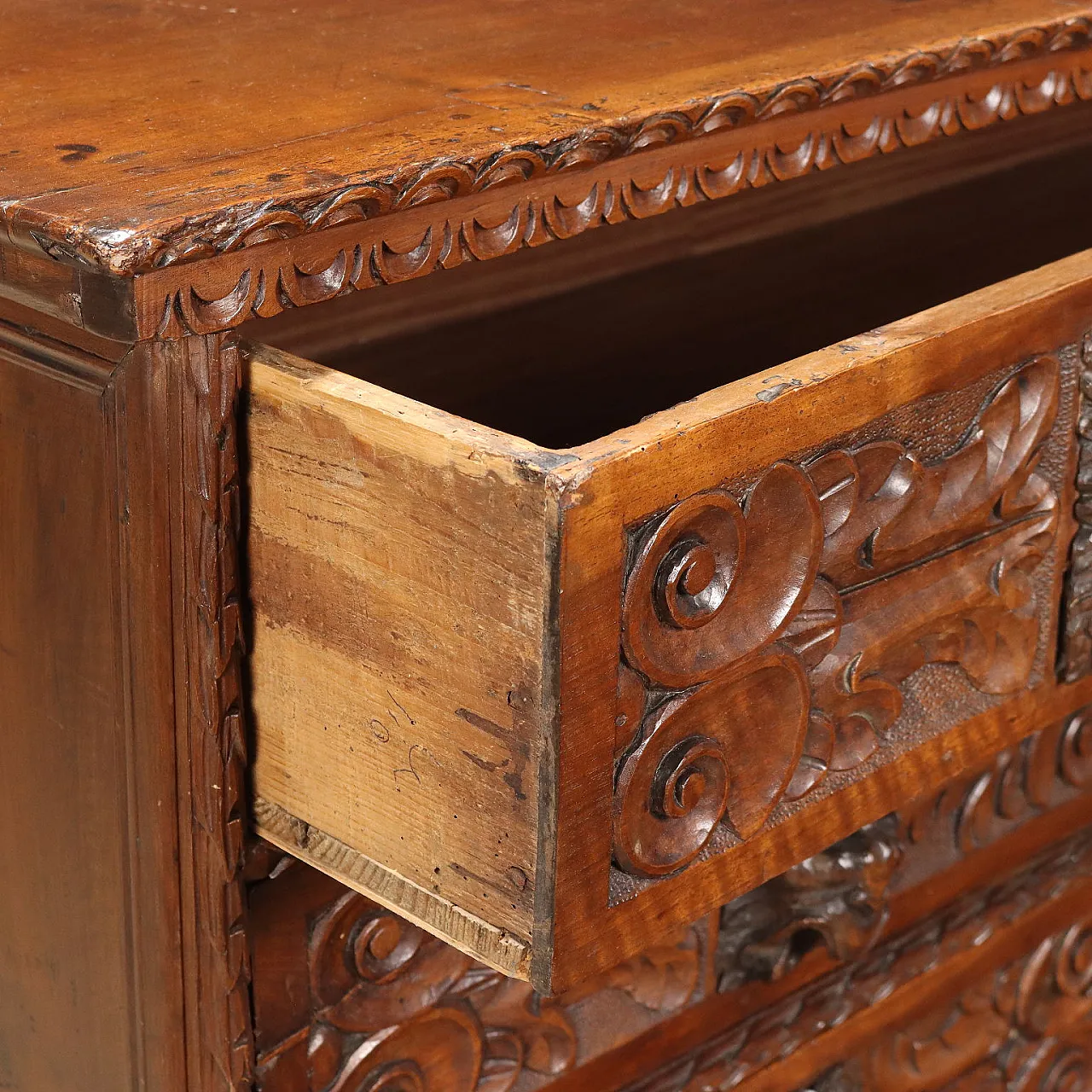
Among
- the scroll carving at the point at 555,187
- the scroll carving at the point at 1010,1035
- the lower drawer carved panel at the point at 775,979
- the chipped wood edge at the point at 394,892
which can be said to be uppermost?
the scroll carving at the point at 555,187

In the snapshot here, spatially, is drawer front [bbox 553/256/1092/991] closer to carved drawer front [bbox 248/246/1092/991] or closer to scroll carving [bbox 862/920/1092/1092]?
carved drawer front [bbox 248/246/1092/991]

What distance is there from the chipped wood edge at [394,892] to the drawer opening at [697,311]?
352 mm

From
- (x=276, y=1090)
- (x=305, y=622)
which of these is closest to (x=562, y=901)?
(x=305, y=622)

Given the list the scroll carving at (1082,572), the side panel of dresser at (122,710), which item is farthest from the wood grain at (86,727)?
the scroll carving at (1082,572)

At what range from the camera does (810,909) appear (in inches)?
40.1

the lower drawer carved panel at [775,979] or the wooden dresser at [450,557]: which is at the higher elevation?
the wooden dresser at [450,557]

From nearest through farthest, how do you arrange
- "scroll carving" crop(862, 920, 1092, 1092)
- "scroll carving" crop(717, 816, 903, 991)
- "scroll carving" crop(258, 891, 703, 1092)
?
"scroll carving" crop(258, 891, 703, 1092) → "scroll carving" crop(717, 816, 903, 991) → "scroll carving" crop(862, 920, 1092, 1092)

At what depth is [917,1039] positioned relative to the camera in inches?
45.1

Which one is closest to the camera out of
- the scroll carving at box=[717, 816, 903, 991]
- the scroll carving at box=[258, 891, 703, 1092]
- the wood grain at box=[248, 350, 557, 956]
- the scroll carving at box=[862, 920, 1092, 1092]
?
the wood grain at box=[248, 350, 557, 956]

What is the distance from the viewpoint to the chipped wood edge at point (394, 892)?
63 centimetres

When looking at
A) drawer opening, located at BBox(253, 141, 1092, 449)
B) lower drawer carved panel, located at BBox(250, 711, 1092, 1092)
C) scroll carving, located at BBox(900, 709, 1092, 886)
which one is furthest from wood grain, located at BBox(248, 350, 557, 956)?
scroll carving, located at BBox(900, 709, 1092, 886)

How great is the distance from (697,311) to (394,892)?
62 cm

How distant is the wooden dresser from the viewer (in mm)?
606

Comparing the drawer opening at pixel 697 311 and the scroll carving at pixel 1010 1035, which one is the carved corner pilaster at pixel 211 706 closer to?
the drawer opening at pixel 697 311
